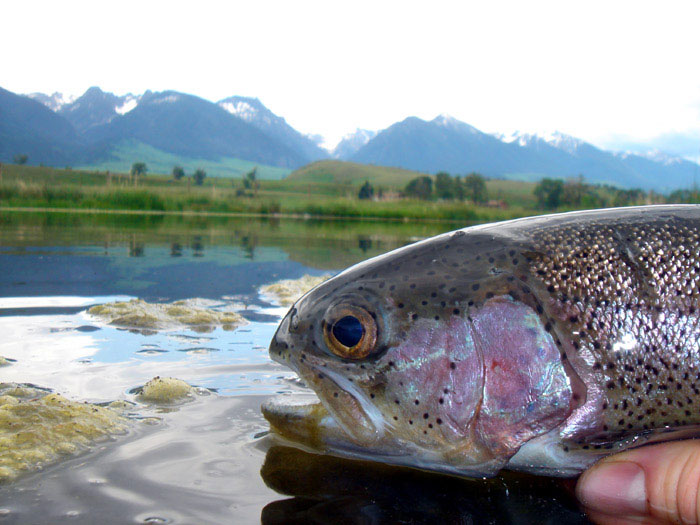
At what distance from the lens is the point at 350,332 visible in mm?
1930

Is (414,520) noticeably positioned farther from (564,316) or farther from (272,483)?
(564,316)

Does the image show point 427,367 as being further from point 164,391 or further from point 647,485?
point 164,391

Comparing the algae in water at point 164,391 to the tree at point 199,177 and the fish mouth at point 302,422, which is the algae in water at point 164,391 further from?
the tree at point 199,177

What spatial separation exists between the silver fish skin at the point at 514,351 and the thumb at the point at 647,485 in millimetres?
46

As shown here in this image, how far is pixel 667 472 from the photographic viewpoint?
167 cm

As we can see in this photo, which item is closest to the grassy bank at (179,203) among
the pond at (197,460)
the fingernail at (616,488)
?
the pond at (197,460)

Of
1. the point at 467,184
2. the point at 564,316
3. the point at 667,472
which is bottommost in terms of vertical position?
the point at 667,472

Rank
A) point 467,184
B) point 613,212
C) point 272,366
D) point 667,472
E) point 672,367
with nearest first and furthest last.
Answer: point 667,472, point 672,367, point 613,212, point 272,366, point 467,184

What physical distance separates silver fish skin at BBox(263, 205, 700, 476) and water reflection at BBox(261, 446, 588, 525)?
95 mm

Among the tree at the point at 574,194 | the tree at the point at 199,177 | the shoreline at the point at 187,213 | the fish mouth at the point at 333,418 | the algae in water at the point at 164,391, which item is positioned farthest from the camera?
the tree at the point at 199,177

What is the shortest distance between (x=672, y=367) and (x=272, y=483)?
139 cm

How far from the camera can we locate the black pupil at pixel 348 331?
1.92m

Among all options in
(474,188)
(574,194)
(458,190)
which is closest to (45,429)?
(574,194)

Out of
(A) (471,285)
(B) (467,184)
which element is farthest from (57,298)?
(B) (467,184)
